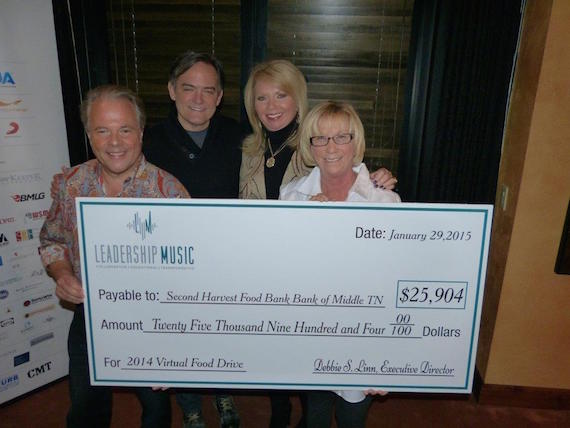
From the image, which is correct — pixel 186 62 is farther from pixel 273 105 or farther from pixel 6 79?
pixel 6 79

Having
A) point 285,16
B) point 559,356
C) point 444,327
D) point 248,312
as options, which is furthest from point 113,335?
point 559,356

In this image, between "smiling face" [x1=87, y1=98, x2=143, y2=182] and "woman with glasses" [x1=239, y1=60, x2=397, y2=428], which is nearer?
"smiling face" [x1=87, y1=98, x2=143, y2=182]

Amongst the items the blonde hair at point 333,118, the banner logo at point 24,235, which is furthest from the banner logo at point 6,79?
the blonde hair at point 333,118

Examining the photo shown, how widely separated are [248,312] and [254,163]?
30.6 inches

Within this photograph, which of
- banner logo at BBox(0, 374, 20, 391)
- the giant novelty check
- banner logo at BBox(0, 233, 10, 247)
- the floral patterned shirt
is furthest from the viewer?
banner logo at BBox(0, 374, 20, 391)

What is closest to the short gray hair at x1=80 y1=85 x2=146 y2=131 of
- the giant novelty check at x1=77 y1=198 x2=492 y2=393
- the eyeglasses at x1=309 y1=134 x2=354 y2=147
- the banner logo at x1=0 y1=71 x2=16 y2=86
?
the giant novelty check at x1=77 y1=198 x2=492 y2=393

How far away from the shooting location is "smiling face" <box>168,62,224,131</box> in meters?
2.07

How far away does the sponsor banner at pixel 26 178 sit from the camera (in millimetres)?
2354

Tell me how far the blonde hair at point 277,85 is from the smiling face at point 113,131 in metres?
0.64

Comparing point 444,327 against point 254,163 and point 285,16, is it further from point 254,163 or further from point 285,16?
point 285,16

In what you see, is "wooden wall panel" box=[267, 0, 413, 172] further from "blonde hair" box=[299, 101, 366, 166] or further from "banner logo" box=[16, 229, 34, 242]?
"banner logo" box=[16, 229, 34, 242]

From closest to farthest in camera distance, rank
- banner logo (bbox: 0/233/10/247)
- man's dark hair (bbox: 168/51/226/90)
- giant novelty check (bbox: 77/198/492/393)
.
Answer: giant novelty check (bbox: 77/198/492/393), man's dark hair (bbox: 168/51/226/90), banner logo (bbox: 0/233/10/247)

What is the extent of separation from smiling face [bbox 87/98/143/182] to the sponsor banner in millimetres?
1039

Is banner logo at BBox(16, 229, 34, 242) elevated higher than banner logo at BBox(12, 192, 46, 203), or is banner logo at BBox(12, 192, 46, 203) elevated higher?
banner logo at BBox(12, 192, 46, 203)
